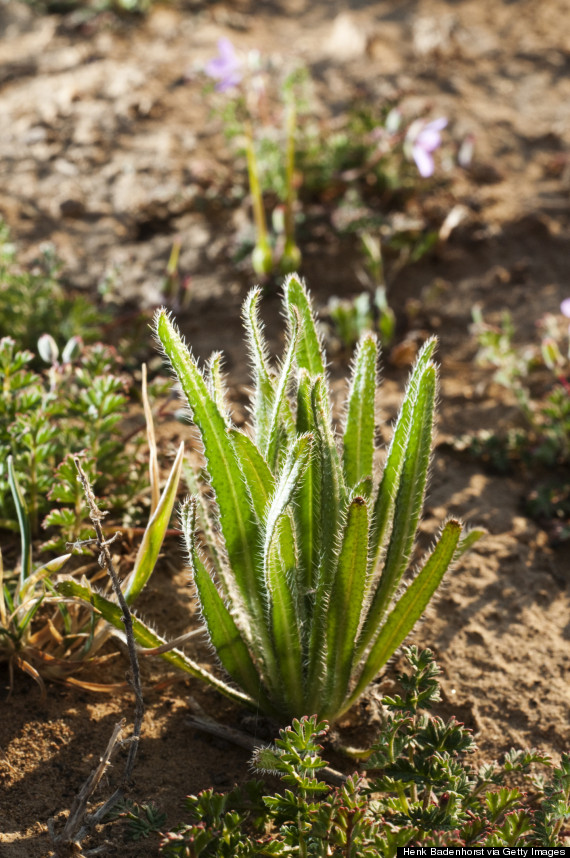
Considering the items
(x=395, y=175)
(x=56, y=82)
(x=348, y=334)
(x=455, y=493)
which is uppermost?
(x=56, y=82)

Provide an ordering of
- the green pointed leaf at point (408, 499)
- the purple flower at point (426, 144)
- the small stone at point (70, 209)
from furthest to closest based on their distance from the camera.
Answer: the small stone at point (70, 209) < the purple flower at point (426, 144) < the green pointed leaf at point (408, 499)

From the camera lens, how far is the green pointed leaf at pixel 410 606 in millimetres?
1958

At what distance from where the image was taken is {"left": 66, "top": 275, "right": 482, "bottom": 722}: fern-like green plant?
1.90m

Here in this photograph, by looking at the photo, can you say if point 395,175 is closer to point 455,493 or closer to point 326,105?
point 326,105

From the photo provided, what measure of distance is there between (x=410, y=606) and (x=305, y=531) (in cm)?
32

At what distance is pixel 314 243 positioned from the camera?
4.40 meters

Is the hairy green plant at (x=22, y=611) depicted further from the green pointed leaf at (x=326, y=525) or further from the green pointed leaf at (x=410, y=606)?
the green pointed leaf at (x=410, y=606)

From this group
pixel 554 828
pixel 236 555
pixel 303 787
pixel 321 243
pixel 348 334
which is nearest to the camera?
pixel 303 787

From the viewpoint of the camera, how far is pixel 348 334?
3.76 m

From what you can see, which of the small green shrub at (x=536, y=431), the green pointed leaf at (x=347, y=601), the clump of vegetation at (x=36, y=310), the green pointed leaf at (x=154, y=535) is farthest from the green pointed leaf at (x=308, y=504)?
the clump of vegetation at (x=36, y=310)

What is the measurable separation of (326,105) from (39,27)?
2.27m

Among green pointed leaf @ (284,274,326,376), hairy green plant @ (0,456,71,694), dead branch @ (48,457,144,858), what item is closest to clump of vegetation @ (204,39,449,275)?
green pointed leaf @ (284,274,326,376)

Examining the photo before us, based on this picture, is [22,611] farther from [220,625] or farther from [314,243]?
[314,243]

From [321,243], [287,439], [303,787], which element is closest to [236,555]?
[287,439]
